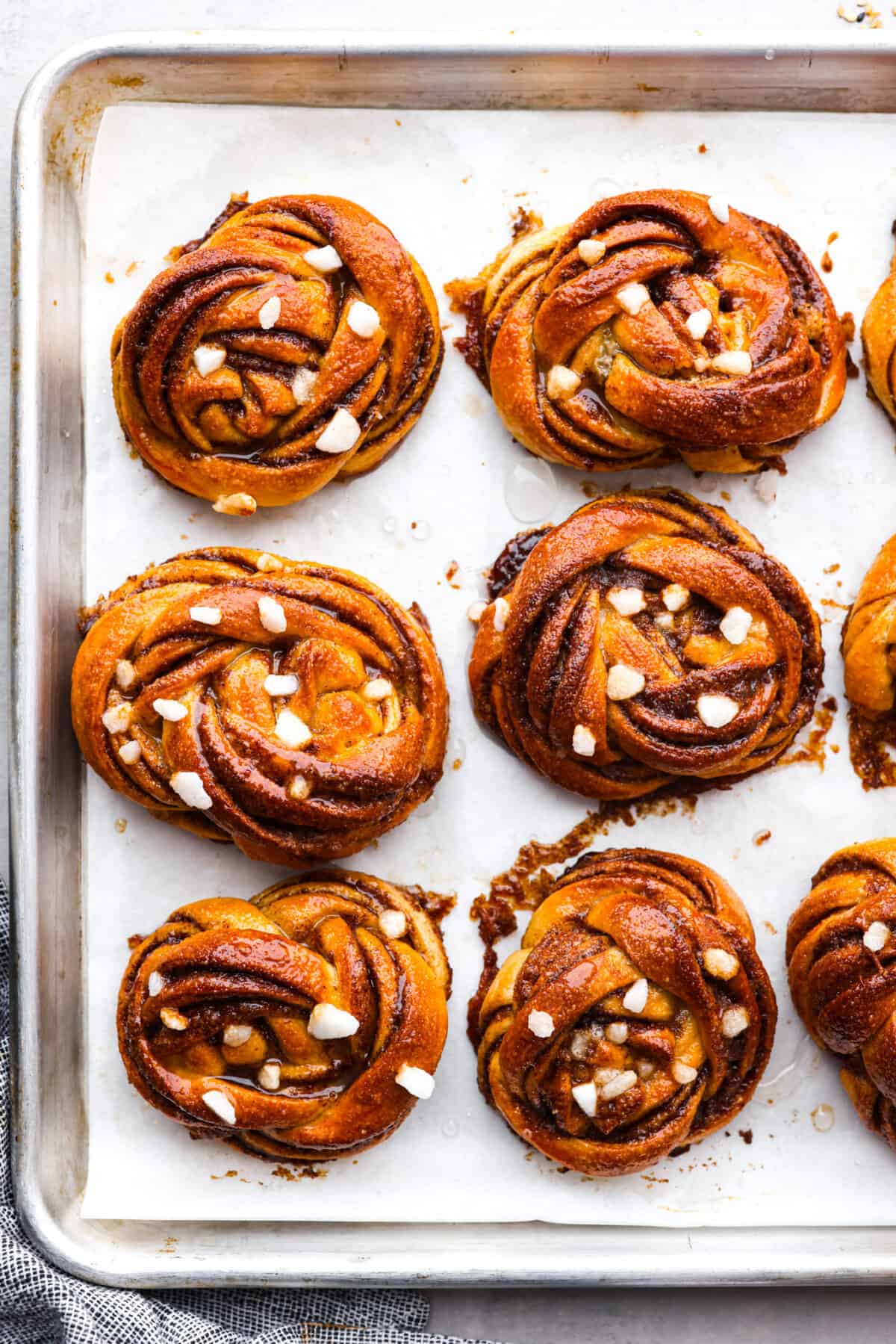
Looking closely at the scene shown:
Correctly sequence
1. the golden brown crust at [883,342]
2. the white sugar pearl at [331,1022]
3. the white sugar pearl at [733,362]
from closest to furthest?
the white sugar pearl at [331,1022], the white sugar pearl at [733,362], the golden brown crust at [883,342]

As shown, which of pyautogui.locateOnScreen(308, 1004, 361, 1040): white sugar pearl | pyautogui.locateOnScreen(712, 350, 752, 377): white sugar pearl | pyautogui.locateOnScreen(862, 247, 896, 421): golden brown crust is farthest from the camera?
pyautogui.locateOnScreen(862, 247, 896, 421): golden brown crust

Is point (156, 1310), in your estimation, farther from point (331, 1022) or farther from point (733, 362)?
point (733, 362)

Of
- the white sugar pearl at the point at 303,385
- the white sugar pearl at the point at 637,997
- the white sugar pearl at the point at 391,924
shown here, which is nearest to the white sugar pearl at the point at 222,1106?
the white sugar pearl at the point at 391,924

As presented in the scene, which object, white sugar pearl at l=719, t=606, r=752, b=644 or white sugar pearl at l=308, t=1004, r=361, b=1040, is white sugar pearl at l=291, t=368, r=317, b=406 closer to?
white sugar pearl at l=719, t=606, r=752, b=644

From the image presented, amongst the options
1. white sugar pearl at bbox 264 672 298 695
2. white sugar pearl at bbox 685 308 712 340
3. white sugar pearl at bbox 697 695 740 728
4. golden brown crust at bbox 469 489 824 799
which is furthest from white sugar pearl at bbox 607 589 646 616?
white sugar pearl at bbox 264 672 298 695

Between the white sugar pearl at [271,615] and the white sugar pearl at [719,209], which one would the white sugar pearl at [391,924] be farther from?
the white sugar pearl at [719,209]

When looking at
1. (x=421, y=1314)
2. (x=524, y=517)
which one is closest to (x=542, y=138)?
(x=524, y=517)
